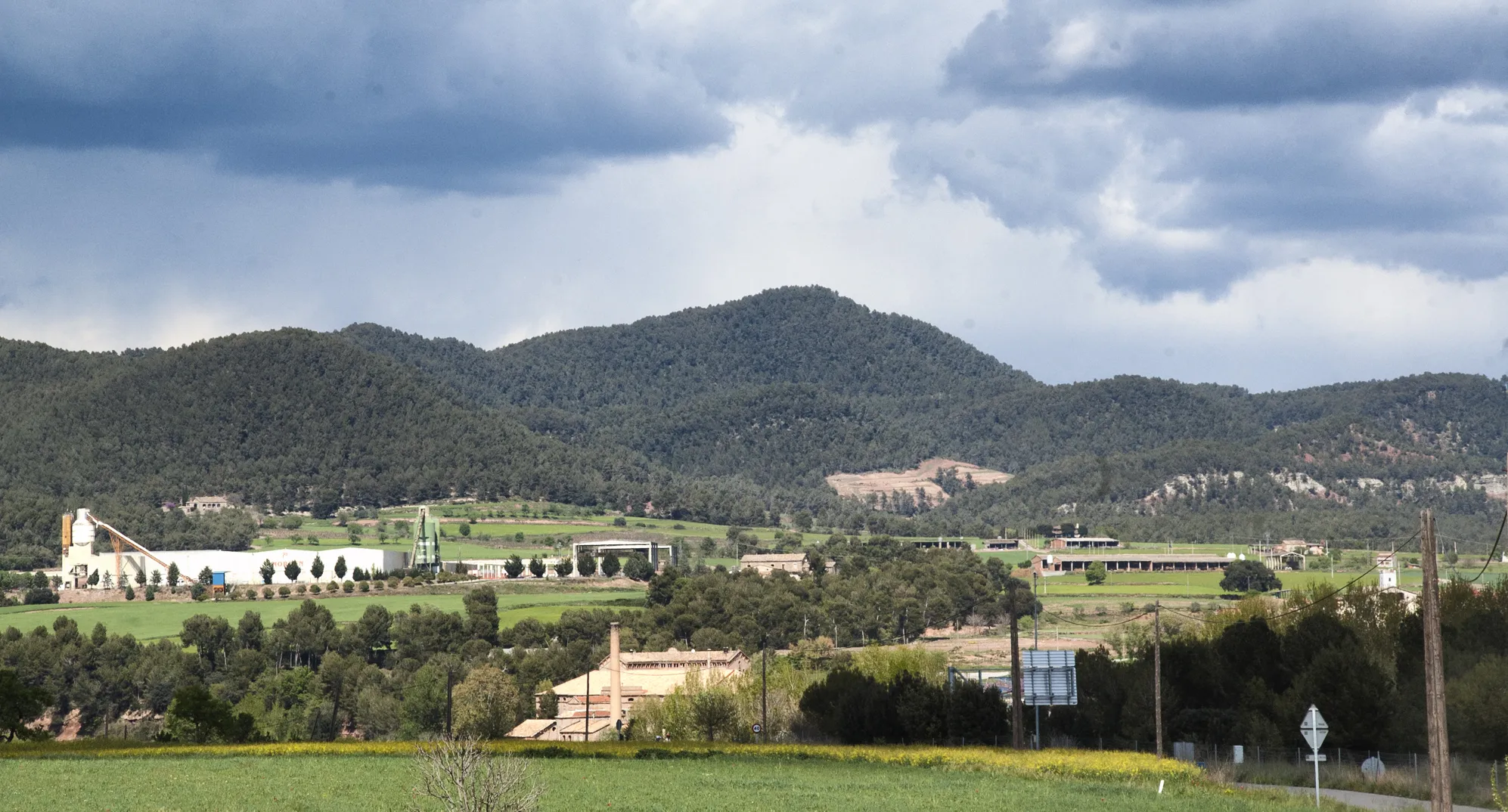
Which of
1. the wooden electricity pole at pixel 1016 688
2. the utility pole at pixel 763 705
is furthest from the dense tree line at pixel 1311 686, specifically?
the utility pole at pixel 763 705

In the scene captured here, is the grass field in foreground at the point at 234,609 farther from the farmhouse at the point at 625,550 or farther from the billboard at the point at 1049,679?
the billboard at the point at 1049,679

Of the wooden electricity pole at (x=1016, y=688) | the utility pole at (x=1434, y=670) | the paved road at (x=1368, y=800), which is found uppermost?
the utility pole at (x=1434, y=670)

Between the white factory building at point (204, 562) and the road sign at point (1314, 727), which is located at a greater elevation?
the white factory building at point (204, 562)

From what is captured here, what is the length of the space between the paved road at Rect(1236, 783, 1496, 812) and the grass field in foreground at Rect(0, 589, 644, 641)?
86237 mm

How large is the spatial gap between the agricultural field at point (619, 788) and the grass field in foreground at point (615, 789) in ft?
0.18

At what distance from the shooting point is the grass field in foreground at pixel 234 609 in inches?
5049

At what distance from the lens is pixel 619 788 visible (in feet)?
139

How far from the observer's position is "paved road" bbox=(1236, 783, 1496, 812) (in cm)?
3691

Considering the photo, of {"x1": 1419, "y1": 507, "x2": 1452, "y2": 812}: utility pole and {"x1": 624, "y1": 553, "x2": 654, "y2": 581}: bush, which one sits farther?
{"x1": 624, "y1": 553, "x2": 654, "y2": 581}: bush

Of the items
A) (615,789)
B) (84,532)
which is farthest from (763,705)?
(84,532)

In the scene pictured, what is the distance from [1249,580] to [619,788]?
124 metres

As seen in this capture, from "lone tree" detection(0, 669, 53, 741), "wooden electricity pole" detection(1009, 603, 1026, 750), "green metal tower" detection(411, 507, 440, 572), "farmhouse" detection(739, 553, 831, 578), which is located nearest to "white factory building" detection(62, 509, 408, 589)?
"green metal tower" detection(411, 507, 440, 572)

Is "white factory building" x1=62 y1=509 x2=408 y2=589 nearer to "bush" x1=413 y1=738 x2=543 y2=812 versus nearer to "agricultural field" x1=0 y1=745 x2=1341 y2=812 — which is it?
"agricultural field" x1=0 y1=745 x2=1341 y2=812

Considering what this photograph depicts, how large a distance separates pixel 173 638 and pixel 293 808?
90.1 metres
